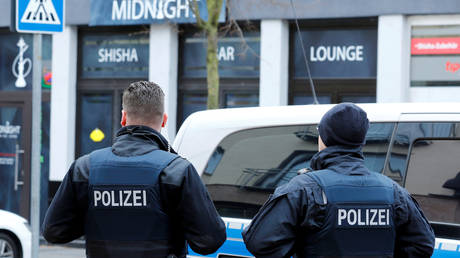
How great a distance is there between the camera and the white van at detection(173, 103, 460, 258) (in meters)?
4.42

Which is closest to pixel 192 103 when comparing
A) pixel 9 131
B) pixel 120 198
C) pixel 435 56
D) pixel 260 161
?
pixel 9 131

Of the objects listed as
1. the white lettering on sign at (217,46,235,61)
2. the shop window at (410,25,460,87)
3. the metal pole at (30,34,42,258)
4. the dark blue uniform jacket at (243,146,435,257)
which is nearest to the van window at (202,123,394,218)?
the dark blue uniform jacket at (243,146,435,257)

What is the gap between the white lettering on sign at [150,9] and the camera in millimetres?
12797

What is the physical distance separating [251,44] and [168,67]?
4.04 feet

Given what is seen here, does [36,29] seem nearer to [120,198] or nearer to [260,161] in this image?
[260,161]

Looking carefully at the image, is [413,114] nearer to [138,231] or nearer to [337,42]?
[138,231]

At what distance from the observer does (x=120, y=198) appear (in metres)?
3.95

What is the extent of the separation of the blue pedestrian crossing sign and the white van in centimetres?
279

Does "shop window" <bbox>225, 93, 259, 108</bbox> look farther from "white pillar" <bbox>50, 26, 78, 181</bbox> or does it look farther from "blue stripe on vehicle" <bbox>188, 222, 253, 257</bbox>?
"blue stripe on vehicle" <bbox>188, 222, 253, 257</bbox>

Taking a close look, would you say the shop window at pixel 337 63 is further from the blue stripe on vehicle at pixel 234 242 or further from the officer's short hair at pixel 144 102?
the officer's short hair at pixel 144 102

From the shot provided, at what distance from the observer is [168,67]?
43.2ft

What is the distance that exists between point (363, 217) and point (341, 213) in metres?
0.09

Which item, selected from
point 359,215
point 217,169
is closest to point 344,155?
point 359,215

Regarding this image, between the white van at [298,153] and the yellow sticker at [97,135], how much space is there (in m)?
8.98
